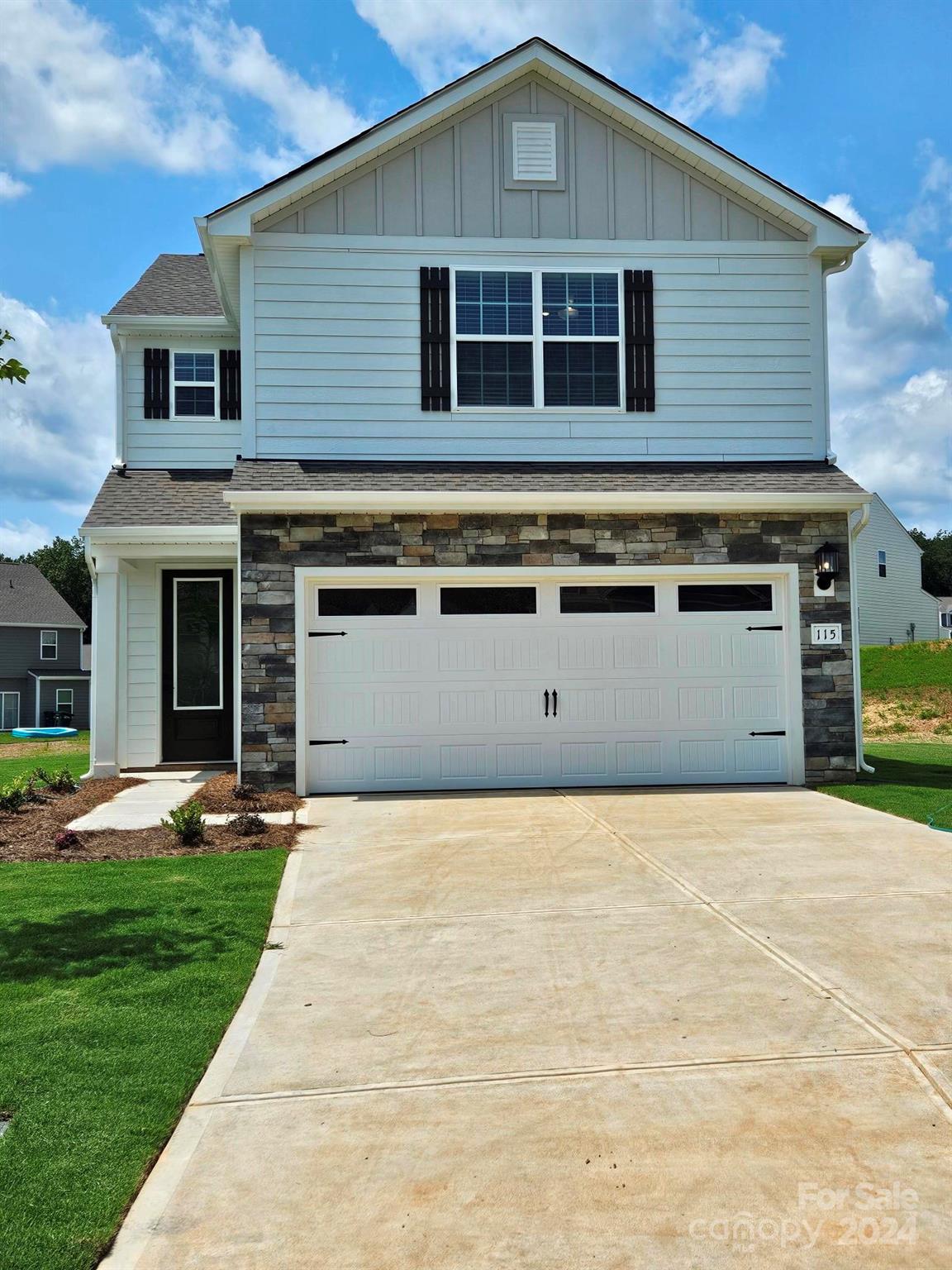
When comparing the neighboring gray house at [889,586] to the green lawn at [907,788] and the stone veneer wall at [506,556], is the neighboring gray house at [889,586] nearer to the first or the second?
the green lawn at [907,788]

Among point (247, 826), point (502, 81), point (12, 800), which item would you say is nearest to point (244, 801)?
point (247, 826)

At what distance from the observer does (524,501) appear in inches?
391

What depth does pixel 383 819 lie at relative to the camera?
8523 millimetres

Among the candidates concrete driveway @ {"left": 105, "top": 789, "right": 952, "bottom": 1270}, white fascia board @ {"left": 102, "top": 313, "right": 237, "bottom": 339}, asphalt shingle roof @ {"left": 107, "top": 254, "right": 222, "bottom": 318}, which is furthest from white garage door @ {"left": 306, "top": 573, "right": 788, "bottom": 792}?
asphalt shingle roof @ {"left": 107, "top": 254, "right": 222, "bottom": 318}

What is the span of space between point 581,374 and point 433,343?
171 cm

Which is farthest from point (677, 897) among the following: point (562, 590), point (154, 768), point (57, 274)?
point (57, 274)

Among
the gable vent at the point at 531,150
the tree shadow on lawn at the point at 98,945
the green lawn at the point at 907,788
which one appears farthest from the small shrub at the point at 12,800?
the gable vent at the point at 531,150

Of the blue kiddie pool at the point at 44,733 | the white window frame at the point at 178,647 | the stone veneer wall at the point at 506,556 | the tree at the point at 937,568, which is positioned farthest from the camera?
the tree at the point at 937,568

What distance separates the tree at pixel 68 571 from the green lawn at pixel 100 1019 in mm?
52155

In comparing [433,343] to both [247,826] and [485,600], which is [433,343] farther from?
[247,826]

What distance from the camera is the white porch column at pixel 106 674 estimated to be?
11.7 m

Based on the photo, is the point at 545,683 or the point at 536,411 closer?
the point at 545,683

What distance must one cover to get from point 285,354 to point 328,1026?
8326 millimetres

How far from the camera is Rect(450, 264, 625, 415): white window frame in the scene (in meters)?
10.8
